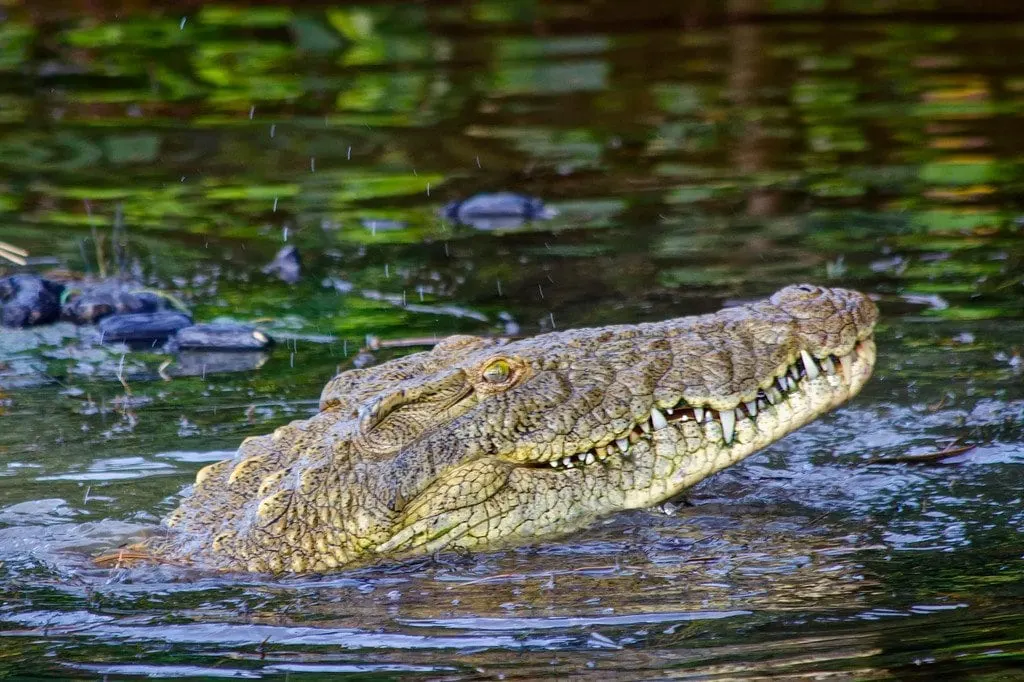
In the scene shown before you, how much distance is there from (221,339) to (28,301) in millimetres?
1194

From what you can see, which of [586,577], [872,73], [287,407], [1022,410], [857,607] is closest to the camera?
[857,607]

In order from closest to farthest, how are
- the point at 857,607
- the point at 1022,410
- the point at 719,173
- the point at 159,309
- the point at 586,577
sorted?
the point at 857,607 → the point at 586,577 → the point at 1022,410 → the point at 159,309 → the point at 719,173

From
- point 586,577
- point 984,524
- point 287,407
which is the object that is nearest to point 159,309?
point 287,407

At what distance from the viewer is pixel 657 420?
4.17 metres

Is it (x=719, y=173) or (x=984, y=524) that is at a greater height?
(x=719, y=173)

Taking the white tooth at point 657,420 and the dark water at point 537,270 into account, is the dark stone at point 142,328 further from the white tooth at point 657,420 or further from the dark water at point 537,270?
the white tooth at point 657,420

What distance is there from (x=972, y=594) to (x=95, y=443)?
342cm

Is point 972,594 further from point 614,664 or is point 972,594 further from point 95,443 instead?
point 95,443

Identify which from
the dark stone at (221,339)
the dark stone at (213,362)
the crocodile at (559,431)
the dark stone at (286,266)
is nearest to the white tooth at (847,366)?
the crocodile at (559,431)

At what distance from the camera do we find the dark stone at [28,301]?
742 cm

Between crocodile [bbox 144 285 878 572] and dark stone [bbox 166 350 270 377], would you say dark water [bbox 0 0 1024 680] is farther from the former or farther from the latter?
crocodile [bbox 144 285 878 572]

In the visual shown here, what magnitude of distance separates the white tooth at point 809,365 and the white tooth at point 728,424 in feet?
0.80

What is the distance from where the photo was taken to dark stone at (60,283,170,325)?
24.6ft

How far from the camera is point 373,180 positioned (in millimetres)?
10617
